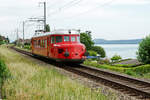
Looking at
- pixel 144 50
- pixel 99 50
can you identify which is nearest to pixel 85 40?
pixel 99 50

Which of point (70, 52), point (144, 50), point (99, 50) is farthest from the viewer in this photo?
point (99, 50)

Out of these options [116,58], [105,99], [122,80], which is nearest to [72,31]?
[122,80]

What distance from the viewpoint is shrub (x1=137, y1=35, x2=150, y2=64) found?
25922 millimetres

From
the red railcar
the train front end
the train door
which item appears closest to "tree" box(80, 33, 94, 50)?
the red railcar

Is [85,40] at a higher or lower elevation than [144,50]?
higher

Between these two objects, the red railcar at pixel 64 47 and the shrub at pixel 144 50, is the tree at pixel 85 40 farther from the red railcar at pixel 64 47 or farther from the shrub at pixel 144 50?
the red railcar at pixel 64 47

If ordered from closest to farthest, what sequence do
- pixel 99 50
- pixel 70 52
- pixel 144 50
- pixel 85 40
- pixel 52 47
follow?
pixel 70 52, pixel 52 47, pixel 144 50, pixel 85 40, pixel 99 50

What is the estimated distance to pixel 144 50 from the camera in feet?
85.7

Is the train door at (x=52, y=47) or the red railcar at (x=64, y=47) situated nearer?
the red railcar at (x=64, y=47)

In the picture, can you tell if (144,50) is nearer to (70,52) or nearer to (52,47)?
(70,52)

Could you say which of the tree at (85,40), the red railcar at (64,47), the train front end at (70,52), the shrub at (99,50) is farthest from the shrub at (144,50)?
the shrub at (99,50)

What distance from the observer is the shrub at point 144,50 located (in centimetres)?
2592

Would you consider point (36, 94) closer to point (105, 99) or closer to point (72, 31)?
point (105, 99)

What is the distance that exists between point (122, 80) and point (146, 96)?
3.80m
